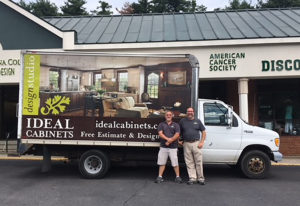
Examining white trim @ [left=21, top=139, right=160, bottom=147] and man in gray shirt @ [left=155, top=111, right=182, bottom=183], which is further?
white trim @ [left=21, top=139, right=160, bottom=147]

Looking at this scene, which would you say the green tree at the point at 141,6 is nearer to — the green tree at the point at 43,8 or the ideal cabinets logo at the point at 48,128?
the green tree at the point at 43,8

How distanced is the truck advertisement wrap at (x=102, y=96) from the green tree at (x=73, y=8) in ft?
94.1

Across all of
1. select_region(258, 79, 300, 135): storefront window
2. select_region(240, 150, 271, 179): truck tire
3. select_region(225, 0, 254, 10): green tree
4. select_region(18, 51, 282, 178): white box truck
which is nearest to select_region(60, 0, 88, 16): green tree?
select_region(225, 0, 254, 10): green tree

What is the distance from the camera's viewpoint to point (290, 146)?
12.0 m

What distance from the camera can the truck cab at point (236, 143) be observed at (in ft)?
24.7

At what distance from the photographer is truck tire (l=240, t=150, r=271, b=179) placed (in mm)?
7516

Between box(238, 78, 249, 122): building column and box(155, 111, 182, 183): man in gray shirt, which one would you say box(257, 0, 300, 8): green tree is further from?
box(155, 111, 182, 183): man in gray shirt

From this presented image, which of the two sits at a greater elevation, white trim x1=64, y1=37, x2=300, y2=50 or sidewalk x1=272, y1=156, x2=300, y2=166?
white trim x1=64, y1=37, x2=300, y2=50

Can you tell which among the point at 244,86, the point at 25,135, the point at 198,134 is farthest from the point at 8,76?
the point at 244,86

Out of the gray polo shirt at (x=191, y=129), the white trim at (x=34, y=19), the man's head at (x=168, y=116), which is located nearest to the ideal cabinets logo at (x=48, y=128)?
the man's head at (x=168, y=116)

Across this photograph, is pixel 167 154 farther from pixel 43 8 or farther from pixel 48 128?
pixel 43 8

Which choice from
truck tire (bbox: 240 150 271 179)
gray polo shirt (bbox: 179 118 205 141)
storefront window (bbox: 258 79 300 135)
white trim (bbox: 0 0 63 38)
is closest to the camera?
gray polo shirt (bbox: 179 118 205 141)

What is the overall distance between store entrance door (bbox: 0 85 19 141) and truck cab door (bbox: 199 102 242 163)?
10.9m

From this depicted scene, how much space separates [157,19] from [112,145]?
30.9ft
